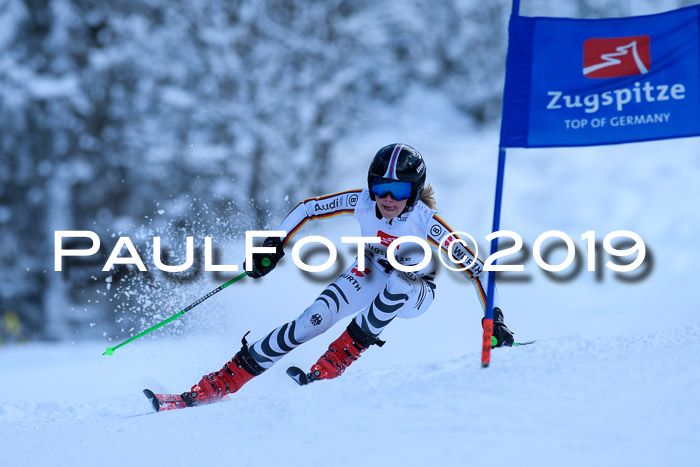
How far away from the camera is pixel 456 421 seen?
277cm

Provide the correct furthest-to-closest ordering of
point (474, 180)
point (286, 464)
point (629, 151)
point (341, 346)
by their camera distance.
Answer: point (629, 151) → point (474, 180) → point (341, 346) → point (286, 464)

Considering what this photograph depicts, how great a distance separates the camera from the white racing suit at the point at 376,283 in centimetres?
417

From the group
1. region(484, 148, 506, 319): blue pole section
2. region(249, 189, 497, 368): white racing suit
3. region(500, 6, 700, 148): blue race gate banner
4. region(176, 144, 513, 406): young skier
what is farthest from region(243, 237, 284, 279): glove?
region(500, 6, 700, 148): blue race gate banner

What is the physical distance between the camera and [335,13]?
13.7m

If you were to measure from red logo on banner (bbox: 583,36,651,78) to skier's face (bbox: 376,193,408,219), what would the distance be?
1.20 meters

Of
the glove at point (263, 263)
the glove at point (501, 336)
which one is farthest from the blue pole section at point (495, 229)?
the glove at point (263, 263)

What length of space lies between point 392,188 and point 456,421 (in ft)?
5.34

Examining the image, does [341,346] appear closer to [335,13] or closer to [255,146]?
[255,146]

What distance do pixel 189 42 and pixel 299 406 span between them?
11.7 meters

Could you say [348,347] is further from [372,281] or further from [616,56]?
[616,56]

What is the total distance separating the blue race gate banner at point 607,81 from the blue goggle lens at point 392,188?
0.65m

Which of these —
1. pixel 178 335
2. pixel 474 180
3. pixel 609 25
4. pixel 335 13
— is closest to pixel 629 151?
pixel 474 180

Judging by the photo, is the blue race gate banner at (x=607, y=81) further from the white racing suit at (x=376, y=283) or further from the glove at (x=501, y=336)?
the glove at (x=501, y=336)

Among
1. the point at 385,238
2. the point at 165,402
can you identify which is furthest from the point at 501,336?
the point at 165,402
